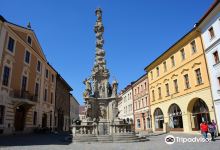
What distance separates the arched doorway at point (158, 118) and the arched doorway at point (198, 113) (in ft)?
24.9

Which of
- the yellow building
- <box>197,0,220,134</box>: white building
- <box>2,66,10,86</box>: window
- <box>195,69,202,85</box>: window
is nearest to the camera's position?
<box>197,0,220,134</box>: white building

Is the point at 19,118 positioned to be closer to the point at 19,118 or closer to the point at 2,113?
the point at 19,118

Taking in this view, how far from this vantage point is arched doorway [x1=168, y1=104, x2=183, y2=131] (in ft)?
86.1

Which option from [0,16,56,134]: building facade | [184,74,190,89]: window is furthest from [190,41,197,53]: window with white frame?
[0,16,56,134]: building facade

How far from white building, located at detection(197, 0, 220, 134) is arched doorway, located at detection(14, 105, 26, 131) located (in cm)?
2112

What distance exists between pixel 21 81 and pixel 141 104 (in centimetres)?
2428

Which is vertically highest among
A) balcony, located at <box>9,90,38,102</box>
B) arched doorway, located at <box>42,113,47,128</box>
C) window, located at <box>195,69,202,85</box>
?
window, located at <box>195,69,202,85</box>

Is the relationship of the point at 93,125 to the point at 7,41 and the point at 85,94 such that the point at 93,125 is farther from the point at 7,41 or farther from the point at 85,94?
the point at 7,41

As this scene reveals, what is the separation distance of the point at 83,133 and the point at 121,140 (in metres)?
3.24

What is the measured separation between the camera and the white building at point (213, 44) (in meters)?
19.4

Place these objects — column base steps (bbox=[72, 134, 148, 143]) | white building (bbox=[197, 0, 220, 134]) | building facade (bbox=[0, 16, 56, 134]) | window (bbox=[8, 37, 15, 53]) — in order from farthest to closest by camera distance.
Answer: window (bbox=[8, 37, 15, 53]) → building facade (bbox=[0, 16, 56, 134]) → white building (bbox=[197, 0, 220, 134]) → column base steps (bbox=[72, 134, 148, 143])

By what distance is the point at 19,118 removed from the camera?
23344 millimetres

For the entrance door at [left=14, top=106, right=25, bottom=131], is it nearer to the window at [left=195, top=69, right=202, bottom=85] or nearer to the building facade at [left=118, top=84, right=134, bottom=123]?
the window at [left=195, top=69, right=202, bottom=85]

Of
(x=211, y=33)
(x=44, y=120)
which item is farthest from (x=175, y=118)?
(x=44, y=120)
